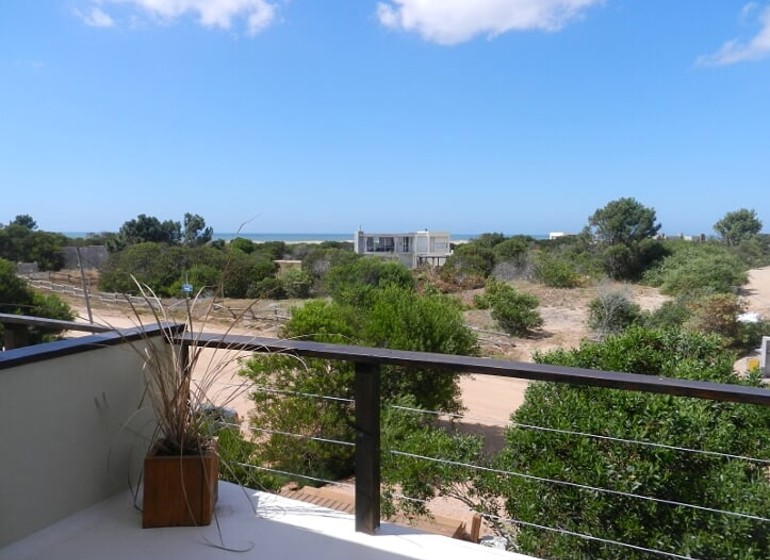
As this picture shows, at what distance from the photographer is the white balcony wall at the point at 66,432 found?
146cm

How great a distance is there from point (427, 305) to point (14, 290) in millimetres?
6464

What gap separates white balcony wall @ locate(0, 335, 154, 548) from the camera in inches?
57.5

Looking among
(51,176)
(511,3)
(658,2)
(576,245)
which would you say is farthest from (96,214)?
(576,245)

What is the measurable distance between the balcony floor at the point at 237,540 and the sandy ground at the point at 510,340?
45 centimetres

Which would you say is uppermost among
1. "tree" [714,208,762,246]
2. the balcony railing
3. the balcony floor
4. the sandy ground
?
"tree" [714,208,762,246]

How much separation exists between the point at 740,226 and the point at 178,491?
31989 mm

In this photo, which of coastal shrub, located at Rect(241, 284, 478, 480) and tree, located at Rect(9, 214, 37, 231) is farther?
tree, located at Rect(9, 214, 37, 231)

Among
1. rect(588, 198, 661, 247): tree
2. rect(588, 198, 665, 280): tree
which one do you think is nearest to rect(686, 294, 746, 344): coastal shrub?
rect(588, 198, 665, 280): tree

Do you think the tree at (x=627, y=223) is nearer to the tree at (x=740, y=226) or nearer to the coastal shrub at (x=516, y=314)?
the tree at (x=740, y=226)

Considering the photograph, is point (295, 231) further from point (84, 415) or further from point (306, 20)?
point (84, 415)

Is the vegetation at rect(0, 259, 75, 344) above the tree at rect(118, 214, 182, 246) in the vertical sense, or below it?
below

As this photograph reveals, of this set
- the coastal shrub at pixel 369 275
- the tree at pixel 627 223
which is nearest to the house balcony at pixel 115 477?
the coastal shrub at pixel 369 275

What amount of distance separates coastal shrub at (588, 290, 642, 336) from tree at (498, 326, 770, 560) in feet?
35.4

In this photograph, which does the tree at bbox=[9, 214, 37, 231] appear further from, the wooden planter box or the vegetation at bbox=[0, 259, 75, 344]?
the wooden planter box
